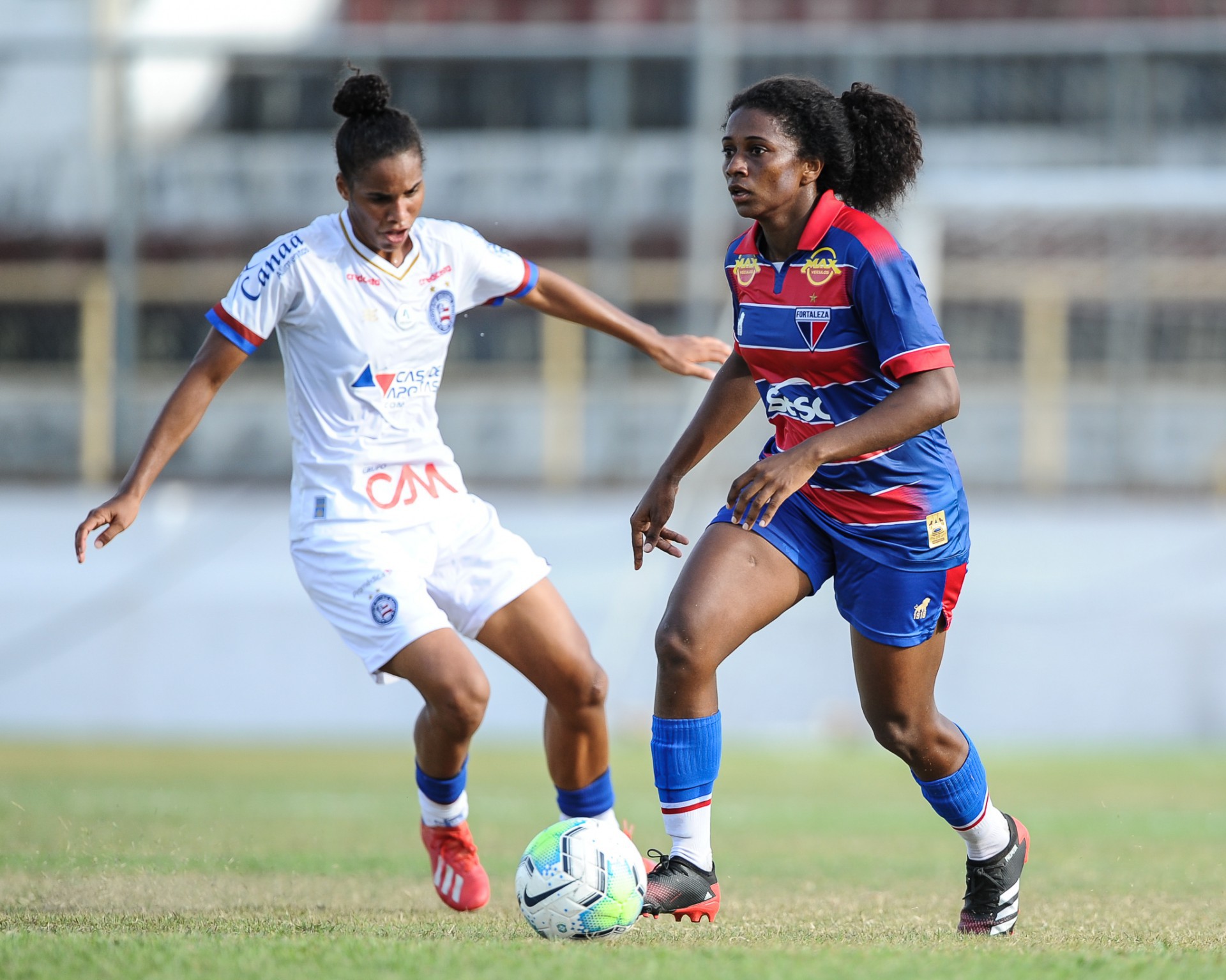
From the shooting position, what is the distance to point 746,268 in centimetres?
456

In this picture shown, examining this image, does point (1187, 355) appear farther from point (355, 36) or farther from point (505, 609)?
point (505, 609)

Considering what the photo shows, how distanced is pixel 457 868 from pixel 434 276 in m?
1.93

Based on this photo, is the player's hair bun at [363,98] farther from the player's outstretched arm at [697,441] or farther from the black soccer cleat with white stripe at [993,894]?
the black soccer cleat with white stripe at [993,894]

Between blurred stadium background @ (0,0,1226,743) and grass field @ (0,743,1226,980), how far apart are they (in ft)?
9.66

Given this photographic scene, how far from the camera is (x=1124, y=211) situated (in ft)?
50.3

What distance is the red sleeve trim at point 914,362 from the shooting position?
13.7 feet

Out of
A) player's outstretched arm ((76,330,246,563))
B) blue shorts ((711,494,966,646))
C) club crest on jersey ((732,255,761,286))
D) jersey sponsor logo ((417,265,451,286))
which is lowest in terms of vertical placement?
blue shorts ((711,494,966,646))

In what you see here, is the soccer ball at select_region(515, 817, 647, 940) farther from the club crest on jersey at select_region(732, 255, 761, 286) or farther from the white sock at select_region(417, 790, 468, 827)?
the club crest on jersey at select_region(732, 255, 761, 286)

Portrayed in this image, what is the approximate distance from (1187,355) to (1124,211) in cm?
349

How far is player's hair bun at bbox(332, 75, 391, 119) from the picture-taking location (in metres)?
4.97

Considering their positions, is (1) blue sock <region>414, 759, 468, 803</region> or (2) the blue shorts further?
(1) blue sock <region>414, 759, 468, 803</region>

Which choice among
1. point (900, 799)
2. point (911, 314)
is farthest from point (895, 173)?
point (900, 799)

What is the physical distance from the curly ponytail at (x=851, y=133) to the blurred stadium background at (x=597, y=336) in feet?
32.8

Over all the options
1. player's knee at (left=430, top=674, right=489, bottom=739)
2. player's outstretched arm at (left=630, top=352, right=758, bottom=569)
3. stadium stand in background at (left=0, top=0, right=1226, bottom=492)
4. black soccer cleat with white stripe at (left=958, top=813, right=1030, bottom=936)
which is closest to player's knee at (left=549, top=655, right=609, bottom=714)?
player's knee at (left=430, top=674, right=489, bottom=739)
